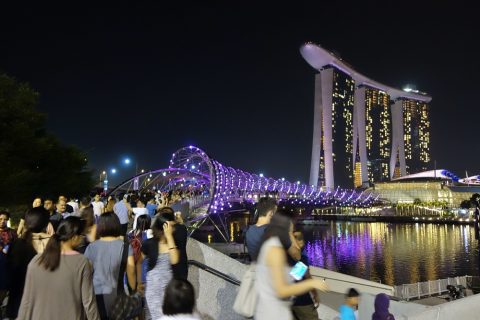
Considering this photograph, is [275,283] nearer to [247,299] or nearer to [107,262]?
[247,299]

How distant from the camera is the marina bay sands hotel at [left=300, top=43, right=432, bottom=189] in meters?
121

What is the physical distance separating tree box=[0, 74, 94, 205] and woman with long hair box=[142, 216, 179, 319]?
17.1 m

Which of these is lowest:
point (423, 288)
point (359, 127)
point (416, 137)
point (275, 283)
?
point (423, 288)

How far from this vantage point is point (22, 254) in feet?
12.9

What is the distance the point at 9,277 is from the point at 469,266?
32.3 meters

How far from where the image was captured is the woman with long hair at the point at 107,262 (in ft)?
12.1

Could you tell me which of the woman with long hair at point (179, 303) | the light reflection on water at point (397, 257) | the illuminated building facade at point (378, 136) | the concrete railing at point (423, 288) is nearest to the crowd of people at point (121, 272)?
the woman with long hair at point (179, 303)

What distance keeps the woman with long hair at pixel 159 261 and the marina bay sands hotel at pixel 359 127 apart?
114047 millimetres

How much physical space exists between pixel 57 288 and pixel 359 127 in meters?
132

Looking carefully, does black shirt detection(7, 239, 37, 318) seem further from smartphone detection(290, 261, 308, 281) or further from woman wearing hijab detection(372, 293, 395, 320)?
woman wearing hijab detection(372, 293, 395, 320)

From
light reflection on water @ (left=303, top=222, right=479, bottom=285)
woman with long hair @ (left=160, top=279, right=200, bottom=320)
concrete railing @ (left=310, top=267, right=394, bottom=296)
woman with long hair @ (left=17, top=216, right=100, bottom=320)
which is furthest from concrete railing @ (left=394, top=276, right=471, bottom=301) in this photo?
woman with long hair @ (left=160, top=279, right=200, bottom=320)

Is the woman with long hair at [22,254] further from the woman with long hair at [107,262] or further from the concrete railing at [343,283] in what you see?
the concrete railing at [343,283]

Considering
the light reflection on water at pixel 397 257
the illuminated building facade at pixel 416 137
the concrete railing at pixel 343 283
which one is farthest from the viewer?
the illuminated building facade at pixel 416 137

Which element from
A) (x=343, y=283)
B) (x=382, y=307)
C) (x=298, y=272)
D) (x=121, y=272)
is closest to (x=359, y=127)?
(x=343, y=283)
